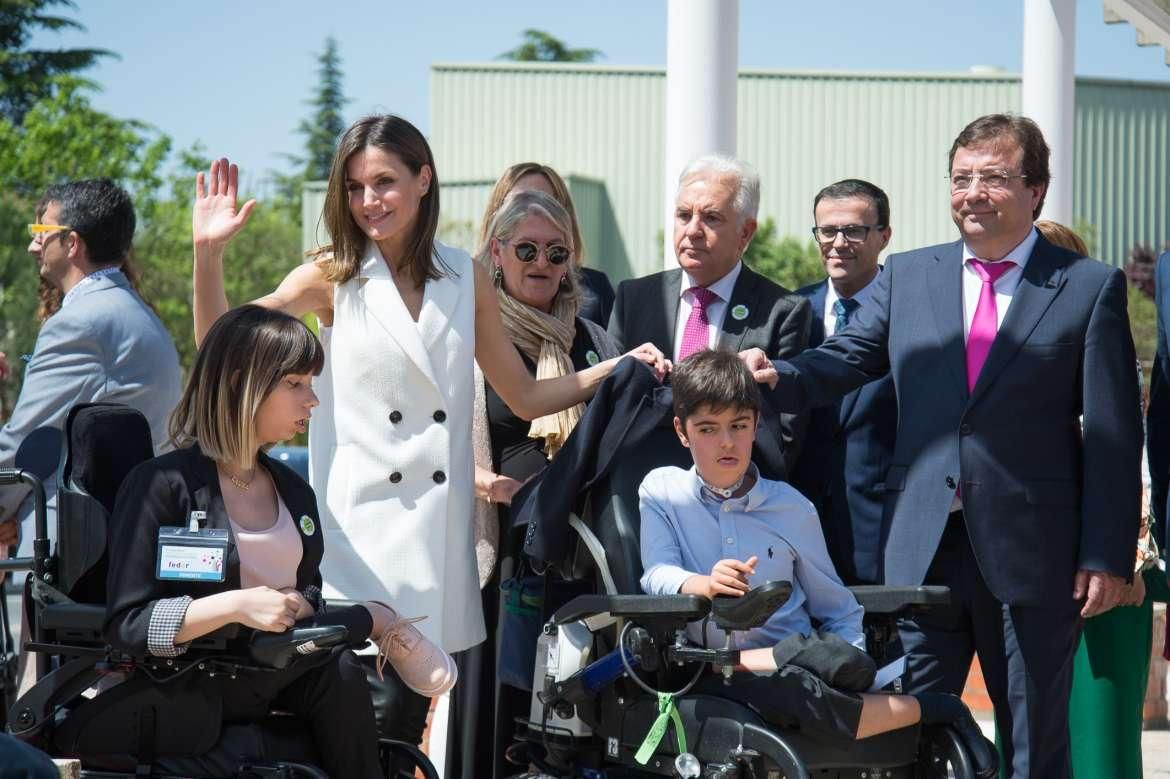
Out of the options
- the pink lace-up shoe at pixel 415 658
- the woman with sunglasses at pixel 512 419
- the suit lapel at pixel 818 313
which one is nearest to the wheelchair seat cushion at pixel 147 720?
the pink lace-up shoe at pixel 415 658

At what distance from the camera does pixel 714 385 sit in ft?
11.8

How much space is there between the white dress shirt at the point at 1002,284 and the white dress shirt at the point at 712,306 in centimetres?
64

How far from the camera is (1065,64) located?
27.5 ft

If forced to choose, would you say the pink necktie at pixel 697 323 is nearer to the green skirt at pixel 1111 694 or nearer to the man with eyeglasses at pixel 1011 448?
the man with eyeglasses at pixel 1011 448

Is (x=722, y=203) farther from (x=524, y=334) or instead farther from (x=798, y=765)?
(x=798, y=765)

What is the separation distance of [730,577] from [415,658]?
707 millimetres

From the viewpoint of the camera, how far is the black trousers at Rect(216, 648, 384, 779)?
10.4 feet

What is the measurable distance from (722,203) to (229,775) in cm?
199

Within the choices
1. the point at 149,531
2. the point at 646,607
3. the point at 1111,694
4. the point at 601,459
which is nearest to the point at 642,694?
the point at 646,607

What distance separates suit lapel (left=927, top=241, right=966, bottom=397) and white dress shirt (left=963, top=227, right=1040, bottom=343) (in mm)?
22

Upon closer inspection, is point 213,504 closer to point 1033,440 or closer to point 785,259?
point 1033,440

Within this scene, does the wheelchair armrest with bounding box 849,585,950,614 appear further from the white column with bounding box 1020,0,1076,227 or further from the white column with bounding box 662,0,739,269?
the white column with bounding box 1020,0,1076,227

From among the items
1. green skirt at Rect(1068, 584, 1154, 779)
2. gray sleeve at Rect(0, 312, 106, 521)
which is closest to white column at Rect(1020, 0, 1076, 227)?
green skirt at Rect(1068, 584, 1154, 779)

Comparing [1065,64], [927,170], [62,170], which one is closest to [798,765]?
[1065,64]
